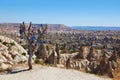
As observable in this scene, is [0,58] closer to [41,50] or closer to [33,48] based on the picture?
[33,48]

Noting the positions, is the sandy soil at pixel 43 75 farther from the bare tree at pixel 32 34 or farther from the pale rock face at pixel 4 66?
the pale rock face at pixel 4 66

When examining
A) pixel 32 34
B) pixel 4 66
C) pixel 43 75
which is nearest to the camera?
pixel 43 75

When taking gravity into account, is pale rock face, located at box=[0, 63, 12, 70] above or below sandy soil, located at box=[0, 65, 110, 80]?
A: below

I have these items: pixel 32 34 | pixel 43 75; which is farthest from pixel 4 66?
pixel 43 75

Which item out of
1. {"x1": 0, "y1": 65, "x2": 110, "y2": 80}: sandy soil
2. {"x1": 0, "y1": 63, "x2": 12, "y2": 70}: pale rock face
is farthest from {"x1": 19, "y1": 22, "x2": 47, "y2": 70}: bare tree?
{"x1": 0, "y1": 63, "x2": 12, "y2": 70}: pale rock face

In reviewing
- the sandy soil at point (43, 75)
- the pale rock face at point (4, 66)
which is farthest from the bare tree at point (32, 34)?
the pale rock face at point (4, 66)

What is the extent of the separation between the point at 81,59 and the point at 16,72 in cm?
5924

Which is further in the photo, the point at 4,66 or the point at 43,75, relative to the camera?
the point at 4,66

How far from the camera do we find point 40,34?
33.8 meters

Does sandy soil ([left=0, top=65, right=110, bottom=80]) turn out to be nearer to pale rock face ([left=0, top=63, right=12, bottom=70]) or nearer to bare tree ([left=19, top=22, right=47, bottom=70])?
bare tree ([left=19, top=22, right=47, bottom=70])

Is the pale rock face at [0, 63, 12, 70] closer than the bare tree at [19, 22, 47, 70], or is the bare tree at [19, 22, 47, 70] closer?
the bare tree at [19, 22, 47, 70]

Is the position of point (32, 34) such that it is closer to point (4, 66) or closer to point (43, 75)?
point (43, 75)

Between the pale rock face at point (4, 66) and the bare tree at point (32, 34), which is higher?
the bare tree at point (32, 34)

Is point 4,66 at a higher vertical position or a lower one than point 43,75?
lower
